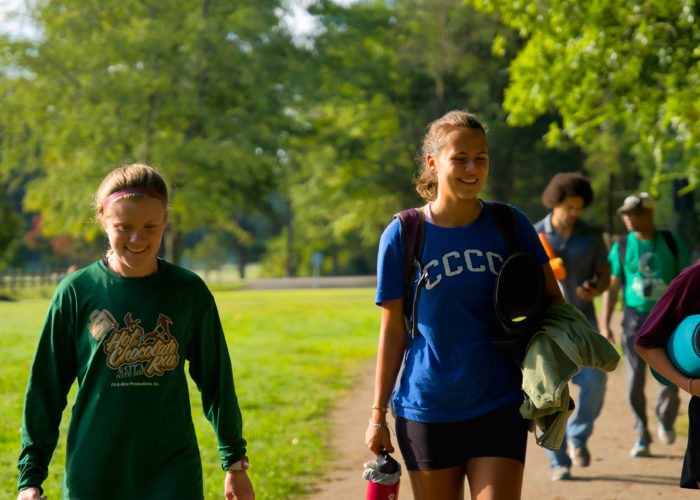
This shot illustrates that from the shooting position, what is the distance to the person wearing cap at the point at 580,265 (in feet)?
20.9

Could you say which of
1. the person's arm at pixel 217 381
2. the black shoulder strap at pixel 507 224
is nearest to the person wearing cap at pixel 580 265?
the black shoulder strap at pixel 507 224

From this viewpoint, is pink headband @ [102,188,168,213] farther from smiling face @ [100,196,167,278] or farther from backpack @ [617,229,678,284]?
backpack @ [617,229,678,284]

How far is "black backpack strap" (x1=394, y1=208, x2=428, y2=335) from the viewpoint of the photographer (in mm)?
3297

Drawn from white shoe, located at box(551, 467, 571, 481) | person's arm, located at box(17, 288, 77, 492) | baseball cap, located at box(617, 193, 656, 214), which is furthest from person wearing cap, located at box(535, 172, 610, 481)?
person's arm, located at box(17, 288, 77, 492)

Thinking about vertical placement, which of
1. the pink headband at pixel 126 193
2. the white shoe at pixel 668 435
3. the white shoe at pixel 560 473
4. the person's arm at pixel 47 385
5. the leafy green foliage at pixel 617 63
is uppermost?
the leafy green foliage at pixel 617 63

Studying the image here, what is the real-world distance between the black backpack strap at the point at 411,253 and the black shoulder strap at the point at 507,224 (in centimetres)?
28

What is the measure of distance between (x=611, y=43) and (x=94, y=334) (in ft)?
30.9

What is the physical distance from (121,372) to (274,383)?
29.0 ft

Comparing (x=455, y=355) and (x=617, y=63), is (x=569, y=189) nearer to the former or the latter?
(x=455, y=355)

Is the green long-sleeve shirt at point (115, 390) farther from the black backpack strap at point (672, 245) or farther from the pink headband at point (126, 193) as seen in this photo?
the black backpack strap at point (672, 245)

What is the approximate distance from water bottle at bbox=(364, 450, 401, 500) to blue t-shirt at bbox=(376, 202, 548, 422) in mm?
194

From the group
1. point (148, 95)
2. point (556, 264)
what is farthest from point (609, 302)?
point (148, 95)

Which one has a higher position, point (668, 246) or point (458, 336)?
point (668, 246)

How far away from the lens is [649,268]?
7113 mm
